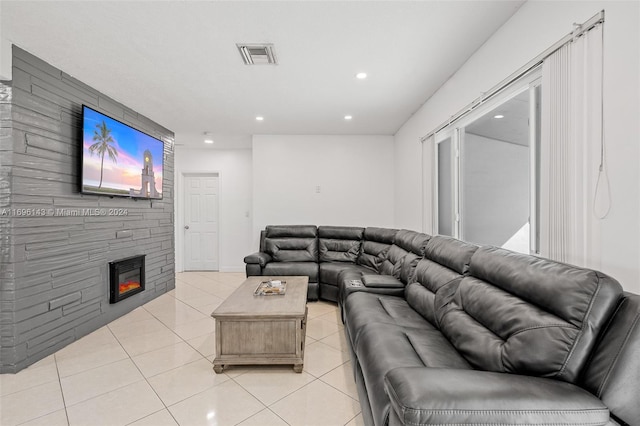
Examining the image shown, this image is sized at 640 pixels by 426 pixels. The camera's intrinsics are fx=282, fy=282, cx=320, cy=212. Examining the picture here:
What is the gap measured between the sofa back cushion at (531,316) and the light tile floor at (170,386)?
2.82ft

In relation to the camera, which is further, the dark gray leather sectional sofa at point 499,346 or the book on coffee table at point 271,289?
the book on coffee table at point 271,289

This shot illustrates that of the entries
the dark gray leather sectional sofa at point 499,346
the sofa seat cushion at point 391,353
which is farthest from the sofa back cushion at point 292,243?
the sofa seat cushion at point 391,353

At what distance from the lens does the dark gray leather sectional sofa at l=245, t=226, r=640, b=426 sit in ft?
2.83

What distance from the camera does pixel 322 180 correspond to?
4.94 meters

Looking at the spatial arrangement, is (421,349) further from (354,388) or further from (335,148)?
→ (335,148)

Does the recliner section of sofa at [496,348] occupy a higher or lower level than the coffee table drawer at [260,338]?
higher

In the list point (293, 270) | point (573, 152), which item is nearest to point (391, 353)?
Result: point (573, 152)

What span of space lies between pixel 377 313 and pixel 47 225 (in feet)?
9.34

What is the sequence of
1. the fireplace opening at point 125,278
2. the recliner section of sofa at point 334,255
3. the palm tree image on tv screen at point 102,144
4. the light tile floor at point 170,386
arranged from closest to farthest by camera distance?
the light tile floor at point 170,386 < the palm tree image on tv screen at point 102,144 < the recliner section of sofa at point 334,255 < the fireplace opening at point 125,278

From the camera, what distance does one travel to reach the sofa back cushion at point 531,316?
102 cm

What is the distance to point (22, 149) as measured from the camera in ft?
7.31

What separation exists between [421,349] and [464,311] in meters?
0.36

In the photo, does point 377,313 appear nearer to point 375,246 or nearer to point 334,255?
point 375,246

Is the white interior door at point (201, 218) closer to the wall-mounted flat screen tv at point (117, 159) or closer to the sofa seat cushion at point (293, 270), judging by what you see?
the wall-mounted flat screen tv at point (117, 159)
